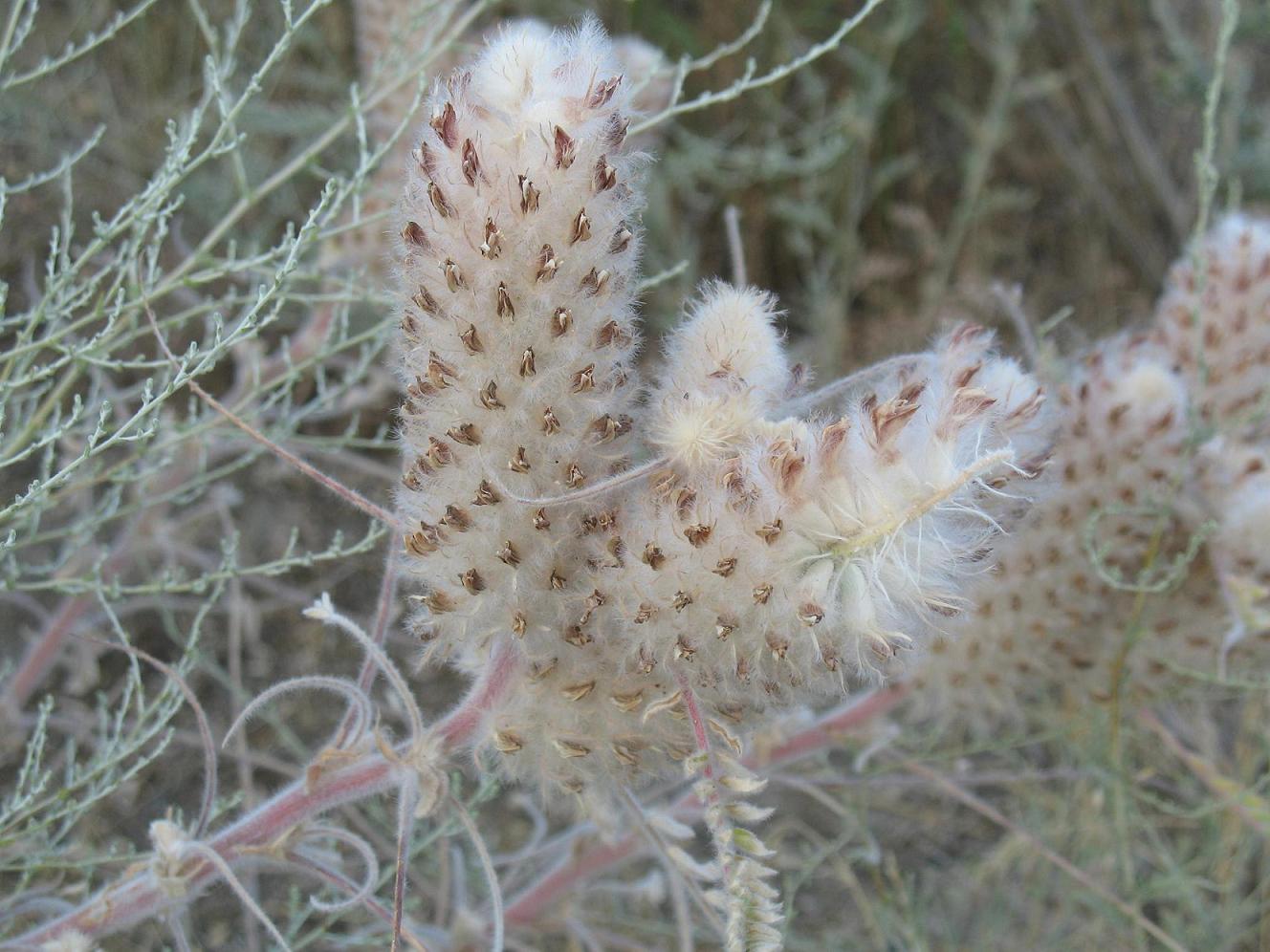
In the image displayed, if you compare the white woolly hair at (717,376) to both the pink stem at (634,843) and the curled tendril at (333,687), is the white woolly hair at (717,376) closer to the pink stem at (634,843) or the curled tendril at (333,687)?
the curled tendril at (333,687)

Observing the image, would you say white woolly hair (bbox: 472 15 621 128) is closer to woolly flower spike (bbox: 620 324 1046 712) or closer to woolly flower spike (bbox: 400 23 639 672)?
woolly flower spike (bbox: 400 23 639 672)

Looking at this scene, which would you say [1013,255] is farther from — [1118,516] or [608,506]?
[608,506]

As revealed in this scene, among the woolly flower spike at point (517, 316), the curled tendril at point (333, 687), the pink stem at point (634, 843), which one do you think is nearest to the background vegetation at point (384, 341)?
the pink stem at point (634, 843)

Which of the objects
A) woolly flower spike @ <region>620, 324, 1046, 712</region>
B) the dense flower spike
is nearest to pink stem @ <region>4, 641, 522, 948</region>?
woolly flower spike @ <region>620, 324, 1046, 712</region>

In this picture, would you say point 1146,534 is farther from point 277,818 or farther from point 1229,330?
point 277,818

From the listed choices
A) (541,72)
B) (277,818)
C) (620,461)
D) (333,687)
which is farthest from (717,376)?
(277,818)
